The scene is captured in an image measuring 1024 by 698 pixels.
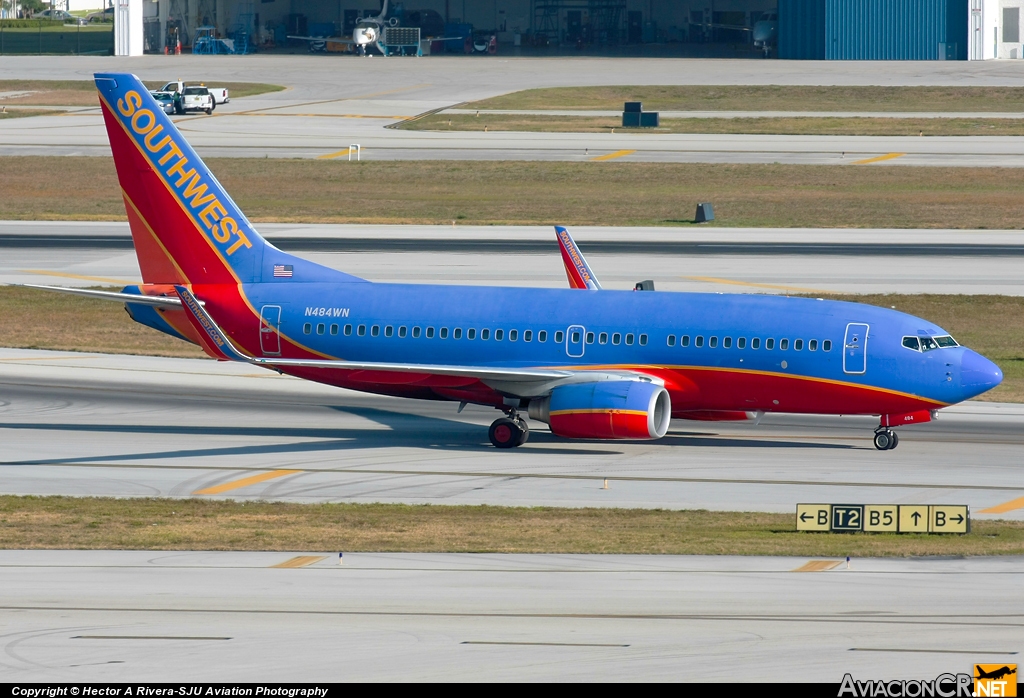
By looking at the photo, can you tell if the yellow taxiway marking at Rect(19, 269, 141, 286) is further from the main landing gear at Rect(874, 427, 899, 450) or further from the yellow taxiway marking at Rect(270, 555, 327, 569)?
the yellow taxiway marking at Rect(270, 555, 327, 569)

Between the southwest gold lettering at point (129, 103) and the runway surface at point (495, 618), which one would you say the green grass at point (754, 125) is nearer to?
the southwest gold lettering at point (129, 103)

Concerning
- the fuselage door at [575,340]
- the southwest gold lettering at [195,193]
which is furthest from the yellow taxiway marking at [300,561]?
the southwest gold lettering at [195,193]

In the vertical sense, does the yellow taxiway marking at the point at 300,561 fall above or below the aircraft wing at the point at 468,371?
below

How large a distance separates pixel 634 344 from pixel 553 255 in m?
30.7

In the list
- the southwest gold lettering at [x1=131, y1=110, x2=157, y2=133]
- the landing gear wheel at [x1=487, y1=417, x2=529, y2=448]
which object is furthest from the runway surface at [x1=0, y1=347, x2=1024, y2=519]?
the southwest gold lettering at [x1=131, y1=110, x2=157, y2=133]

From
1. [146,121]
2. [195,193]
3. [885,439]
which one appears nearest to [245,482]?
[195,193]

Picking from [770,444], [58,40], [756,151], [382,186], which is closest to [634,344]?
[770,444]

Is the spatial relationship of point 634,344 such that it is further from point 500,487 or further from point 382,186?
point 382,186

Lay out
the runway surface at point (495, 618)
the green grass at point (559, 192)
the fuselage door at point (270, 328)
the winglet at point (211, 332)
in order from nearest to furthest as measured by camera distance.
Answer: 1. the runway surface at point (495, 618)
2. the winglet at point (211, 332)
3. the fuselage door at point (270, 328)
4. the green grass at point (559, 192)

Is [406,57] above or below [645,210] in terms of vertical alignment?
above

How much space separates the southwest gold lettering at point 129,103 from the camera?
39.2m

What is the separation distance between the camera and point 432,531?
27.7m

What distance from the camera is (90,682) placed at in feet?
59.7

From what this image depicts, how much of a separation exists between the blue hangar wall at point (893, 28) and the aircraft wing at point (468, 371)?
127752 mm
